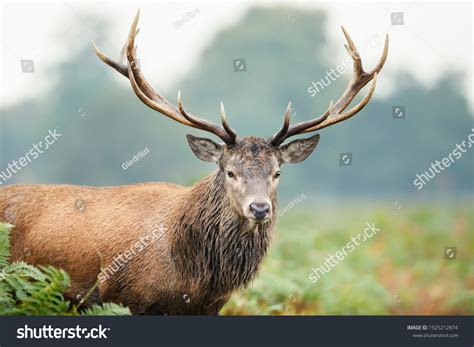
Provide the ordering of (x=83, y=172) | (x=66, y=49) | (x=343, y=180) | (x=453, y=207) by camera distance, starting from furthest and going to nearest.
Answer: (x=343, y=180) → (x=83, y=172) → (x=66, y=49) → (x=453, y=207)

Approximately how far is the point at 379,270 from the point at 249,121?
11.7 m

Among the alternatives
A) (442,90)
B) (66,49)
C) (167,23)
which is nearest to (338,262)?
(167,23)

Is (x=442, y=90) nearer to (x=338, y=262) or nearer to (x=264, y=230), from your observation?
(x=338, y=262)

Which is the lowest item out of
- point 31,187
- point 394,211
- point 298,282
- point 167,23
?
point 394,211

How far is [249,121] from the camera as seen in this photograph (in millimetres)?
22219

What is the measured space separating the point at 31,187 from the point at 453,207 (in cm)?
915

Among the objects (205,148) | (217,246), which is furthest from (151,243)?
(205,148)

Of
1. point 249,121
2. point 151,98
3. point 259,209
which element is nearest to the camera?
point 259,209

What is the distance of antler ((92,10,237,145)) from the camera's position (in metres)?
6.05

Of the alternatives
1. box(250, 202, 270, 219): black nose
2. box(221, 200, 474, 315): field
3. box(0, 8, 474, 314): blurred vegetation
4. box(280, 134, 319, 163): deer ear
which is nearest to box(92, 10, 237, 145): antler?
box(280, 134, 319, 163): deer ear

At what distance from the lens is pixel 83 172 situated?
845 inches

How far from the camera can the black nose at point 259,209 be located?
551cm

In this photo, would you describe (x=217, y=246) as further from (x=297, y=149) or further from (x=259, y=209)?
(x=297, y=149)

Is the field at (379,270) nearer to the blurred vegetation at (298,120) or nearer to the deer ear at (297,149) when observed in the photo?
the blurred vegetation at (298,120)
